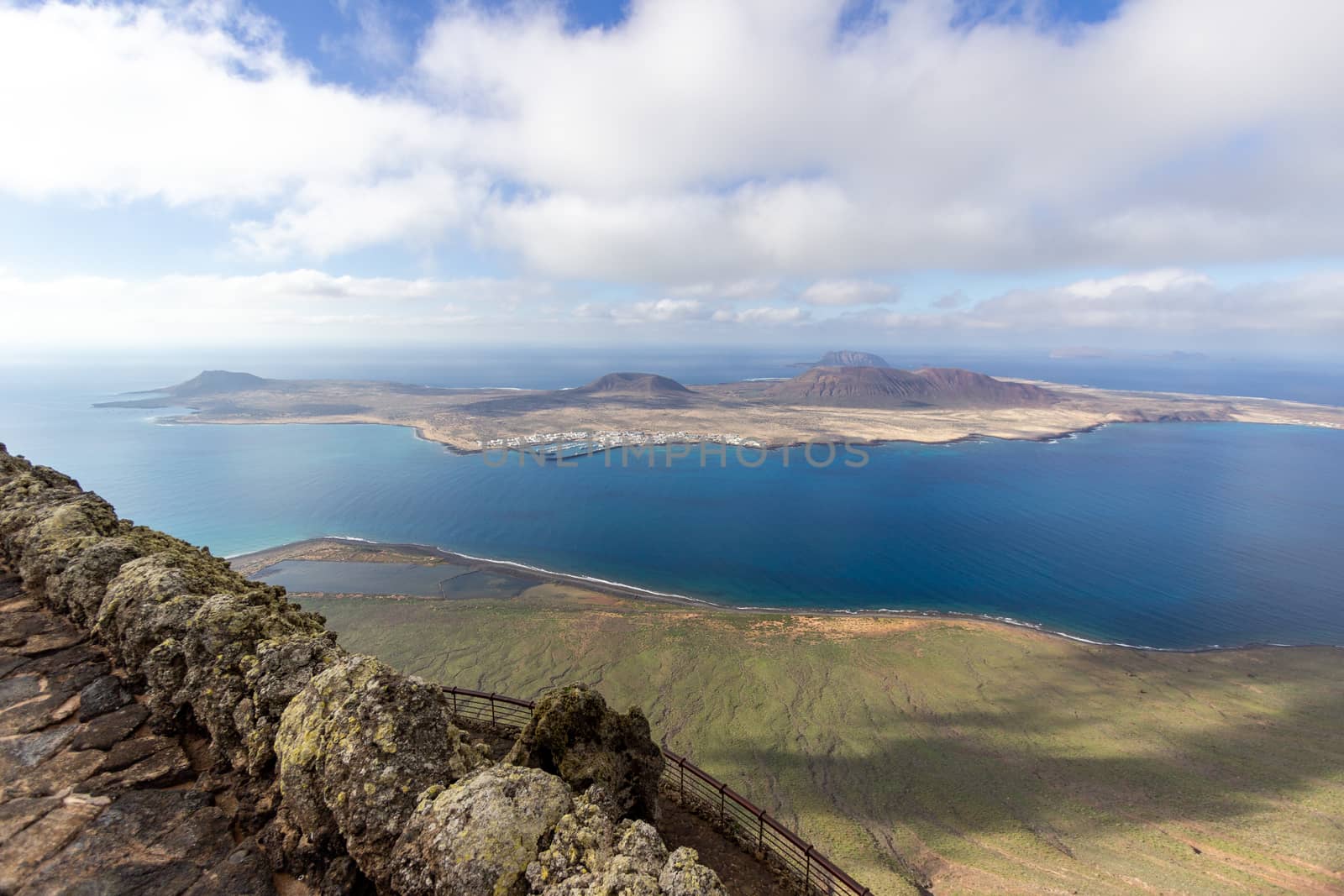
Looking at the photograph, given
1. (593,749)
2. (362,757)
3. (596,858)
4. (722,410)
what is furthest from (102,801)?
(722,410)

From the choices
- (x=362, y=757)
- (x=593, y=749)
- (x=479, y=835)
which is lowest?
(x=593, y=749)

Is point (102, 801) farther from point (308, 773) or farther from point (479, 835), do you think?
point (479, 835)

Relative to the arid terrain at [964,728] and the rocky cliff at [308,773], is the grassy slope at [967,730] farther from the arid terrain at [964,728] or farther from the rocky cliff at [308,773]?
the rocky cliff at [308,773]

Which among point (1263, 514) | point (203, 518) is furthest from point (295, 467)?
point (1263, 514)

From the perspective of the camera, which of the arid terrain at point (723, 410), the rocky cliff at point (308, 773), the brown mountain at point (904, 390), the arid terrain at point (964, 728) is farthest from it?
the brown mountain at point (904, 390)

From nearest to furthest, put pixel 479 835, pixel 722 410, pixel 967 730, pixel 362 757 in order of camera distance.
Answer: pixel 479 835 → pixel 362 757 → pixel 967 730 → pixel 722 410

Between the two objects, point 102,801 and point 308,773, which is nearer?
point 308,773

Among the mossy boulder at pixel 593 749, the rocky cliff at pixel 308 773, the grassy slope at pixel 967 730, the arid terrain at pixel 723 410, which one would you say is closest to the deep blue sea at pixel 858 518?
the grassy slope at pixel 967 730
